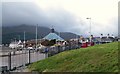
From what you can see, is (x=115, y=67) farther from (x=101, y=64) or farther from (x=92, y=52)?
(x=92, y=52)

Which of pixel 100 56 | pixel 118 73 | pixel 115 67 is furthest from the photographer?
pixel 100 56

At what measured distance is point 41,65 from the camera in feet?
57.2

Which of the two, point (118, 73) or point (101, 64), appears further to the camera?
point (101, 64)

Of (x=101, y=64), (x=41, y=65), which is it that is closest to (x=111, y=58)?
(x=101, y=64)

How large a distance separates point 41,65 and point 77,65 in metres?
3.33

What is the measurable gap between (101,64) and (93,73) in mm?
1011

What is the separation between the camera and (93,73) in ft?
42.5

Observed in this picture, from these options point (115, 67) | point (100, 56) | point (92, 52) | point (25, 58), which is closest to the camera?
point (115, 67)

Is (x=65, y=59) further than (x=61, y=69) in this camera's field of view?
Yes

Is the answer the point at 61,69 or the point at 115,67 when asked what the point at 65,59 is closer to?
the point at 61,69

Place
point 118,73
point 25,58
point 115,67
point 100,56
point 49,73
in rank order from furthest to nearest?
1. point 25,58
2. point 100,56
3. point 49,73
4. point 115,67
5. point 118,73

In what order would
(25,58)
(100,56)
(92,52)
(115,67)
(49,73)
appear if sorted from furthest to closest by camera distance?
(25,58)
(92,52)
(100,56)
(49,73)
(115,67)

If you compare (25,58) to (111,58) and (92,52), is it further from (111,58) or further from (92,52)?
(111,58)

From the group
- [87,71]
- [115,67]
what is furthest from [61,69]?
[115,67]
